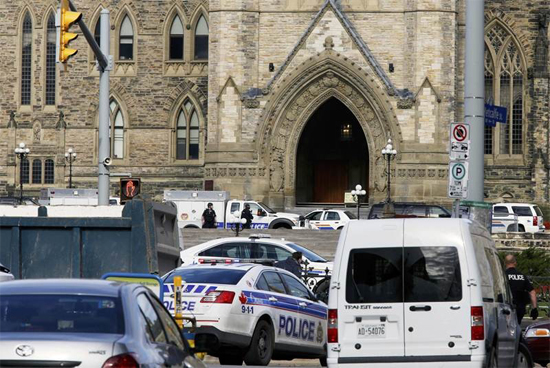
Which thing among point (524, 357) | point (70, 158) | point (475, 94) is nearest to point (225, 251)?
point (475, 94)

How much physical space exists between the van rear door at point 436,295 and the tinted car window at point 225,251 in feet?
55.5

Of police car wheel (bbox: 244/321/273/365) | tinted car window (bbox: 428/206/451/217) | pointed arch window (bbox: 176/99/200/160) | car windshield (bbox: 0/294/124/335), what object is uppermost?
pointed arch window (bbox: 176/99/200/160)

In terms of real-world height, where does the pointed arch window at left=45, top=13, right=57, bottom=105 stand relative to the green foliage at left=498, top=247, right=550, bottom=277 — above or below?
above

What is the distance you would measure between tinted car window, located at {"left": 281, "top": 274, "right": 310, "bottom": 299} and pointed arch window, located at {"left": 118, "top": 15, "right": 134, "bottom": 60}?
40012 mm

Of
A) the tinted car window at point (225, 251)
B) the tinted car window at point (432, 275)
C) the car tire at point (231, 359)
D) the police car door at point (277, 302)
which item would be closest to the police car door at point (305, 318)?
the police car door at point (277, 302)

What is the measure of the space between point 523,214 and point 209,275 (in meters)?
35.2

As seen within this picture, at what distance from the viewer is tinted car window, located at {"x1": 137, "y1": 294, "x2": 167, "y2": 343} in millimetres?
10508

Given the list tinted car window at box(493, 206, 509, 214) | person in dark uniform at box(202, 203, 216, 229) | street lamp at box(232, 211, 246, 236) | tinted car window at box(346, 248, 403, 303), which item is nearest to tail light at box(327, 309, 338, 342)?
tinted car window at box(346, 248, 403, 303)

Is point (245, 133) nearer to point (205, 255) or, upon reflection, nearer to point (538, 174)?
point (538, 174)

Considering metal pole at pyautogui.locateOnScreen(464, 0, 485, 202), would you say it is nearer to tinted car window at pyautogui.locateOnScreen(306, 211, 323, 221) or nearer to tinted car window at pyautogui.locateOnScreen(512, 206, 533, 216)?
tinted car window at pyautogui.locateOnScreen(306, 211, 323, 221)

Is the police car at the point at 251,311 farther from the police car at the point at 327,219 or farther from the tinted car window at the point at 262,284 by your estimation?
the police car at the point at 327,219

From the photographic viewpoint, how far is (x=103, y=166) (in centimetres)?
2764

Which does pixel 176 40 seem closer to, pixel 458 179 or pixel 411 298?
pixel 458 179

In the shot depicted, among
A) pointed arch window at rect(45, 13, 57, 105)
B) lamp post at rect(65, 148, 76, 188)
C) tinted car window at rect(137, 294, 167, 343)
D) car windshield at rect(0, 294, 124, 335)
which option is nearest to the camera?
car windshield at rect(0, 294, 124, 335)
